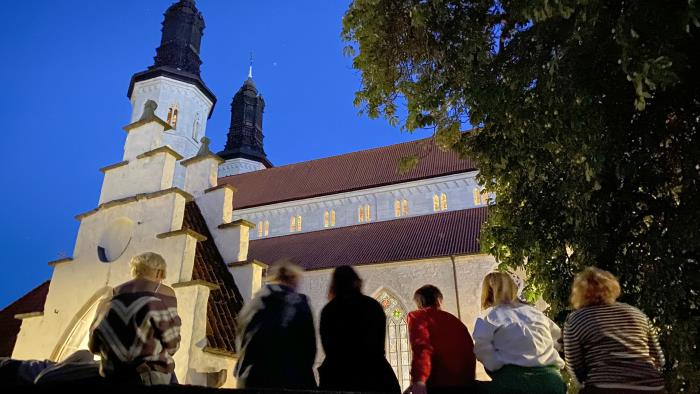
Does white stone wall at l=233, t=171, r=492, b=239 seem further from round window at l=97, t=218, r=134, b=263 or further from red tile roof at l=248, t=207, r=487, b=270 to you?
round window at l=97, t=218, r=134, b=263

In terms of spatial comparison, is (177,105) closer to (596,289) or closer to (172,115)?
(172,115)

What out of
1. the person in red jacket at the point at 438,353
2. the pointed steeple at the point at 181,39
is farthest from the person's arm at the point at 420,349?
the pointed steeple at the point at 181,39

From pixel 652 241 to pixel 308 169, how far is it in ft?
76.4

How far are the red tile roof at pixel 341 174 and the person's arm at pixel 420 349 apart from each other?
18634mm

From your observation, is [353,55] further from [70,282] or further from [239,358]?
[70,282]

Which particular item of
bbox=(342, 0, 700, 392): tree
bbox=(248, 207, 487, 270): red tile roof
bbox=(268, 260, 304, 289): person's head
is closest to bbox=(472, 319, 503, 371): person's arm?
bbox=(268, 260, 304, 289): person's head

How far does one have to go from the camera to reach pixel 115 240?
34.8ft

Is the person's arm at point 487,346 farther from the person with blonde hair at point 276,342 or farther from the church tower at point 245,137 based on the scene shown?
Result: the church tower at point 245,137

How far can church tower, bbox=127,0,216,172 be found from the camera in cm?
2800

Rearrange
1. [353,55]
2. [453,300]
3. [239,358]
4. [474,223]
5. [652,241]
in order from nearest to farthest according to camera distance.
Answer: [239,358] → [652,241] → [353,55] → [453,300] → [474,223]

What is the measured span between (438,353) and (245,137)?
1392 inches

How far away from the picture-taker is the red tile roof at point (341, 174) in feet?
75.9

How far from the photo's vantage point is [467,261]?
16.8 metres

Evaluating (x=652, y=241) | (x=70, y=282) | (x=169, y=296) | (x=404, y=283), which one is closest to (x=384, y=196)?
(x=404, y=283)
